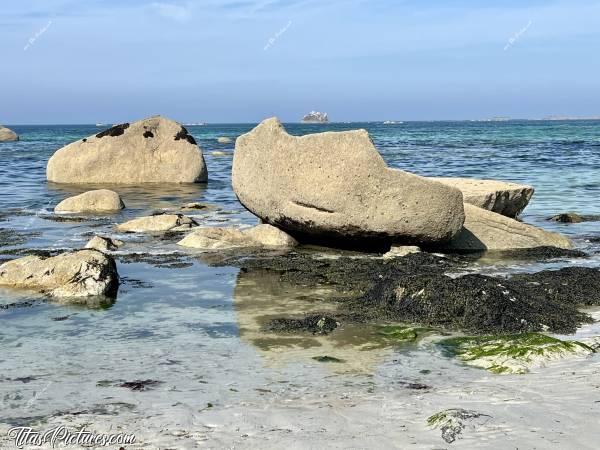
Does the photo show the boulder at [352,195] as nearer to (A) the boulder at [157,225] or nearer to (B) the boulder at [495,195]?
(B) the boulder at [495,195]

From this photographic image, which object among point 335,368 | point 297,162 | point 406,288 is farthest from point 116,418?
point 297,162

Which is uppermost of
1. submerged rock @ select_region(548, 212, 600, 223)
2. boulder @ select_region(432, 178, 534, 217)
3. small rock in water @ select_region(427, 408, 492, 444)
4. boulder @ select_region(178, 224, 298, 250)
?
boulder @ select_region(432, 178, 534, 217)

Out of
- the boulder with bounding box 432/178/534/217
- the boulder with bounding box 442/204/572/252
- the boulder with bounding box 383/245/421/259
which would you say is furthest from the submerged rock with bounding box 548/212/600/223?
the boulder with bounding box 383/245/421/259

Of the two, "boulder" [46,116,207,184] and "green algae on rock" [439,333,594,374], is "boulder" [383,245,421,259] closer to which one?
"green algae on rock" [439,333,594,374]

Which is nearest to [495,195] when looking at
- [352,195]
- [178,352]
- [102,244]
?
[352,195]

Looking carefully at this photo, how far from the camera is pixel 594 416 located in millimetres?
4625

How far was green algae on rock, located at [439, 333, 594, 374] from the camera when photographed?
19.4ft

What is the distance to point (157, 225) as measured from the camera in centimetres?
1406

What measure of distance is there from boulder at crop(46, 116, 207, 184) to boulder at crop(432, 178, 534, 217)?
41.9ft

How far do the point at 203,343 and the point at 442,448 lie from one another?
3.00 meters

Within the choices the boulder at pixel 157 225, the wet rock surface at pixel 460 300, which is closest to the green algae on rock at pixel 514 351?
the wet rock surface at pixel 460 300

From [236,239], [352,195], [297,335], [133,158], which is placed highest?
[352,195]

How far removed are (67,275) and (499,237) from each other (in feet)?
23.5

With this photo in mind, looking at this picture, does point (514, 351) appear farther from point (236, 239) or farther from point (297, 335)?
point (236, 239)
